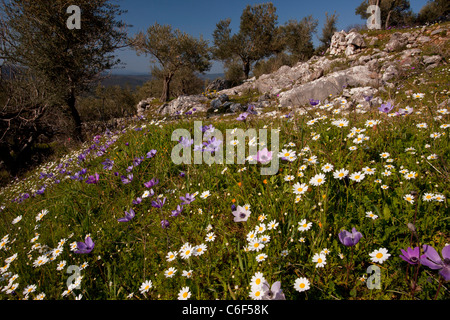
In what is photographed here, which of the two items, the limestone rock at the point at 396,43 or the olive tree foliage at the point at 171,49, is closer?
the limestone rock at the point at 396,43

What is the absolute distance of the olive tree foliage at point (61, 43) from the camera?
40.4ft

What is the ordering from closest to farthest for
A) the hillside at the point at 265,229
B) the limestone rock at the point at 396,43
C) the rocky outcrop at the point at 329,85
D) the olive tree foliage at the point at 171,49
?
the hillside at the point at 265,229, the rocky outcrop at the point at 329,85, the limestone rock at the point at 396,43, the olive tree foliage at the point at 171,49

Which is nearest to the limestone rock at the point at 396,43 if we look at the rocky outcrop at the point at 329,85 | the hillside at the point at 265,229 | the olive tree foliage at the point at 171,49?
the rocky outcrop at the point at 329,85

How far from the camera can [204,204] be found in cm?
261

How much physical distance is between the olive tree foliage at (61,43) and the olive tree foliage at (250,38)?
25.2 m

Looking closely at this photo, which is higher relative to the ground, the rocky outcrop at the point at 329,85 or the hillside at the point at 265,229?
the rocky outcrop at the point at 329,85

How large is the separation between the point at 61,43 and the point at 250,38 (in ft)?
98.3

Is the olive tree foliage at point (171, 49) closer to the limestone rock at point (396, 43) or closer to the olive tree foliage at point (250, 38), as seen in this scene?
the olive tree foliage at point (250, 38)

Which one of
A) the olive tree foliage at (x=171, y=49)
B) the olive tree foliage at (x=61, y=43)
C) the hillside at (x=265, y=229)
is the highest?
the olive tree foliage at (x=171, y=49)

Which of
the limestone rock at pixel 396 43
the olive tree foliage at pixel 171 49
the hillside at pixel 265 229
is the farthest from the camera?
the olive tree foliage at pixel 171 49

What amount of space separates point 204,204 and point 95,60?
1608 cm

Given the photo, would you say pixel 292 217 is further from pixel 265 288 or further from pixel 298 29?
pixel 298 29

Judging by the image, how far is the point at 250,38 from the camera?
1436 inches
